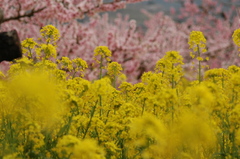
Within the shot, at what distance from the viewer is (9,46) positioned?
9.50 feet

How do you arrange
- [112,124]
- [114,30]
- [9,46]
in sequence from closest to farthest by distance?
[112,124]
[9,46]
[114,30]

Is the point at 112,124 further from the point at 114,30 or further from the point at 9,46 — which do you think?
the point at 114,30

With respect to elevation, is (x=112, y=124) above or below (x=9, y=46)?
below

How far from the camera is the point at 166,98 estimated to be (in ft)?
6.64

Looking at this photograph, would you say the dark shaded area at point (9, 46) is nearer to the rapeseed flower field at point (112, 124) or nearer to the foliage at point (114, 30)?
the rapeseed flower field at point (112, 124)

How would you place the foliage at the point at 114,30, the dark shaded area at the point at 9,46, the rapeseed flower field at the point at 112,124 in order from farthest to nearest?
the foliage at the point at 114,30, the dark shaded area at the point at 9,46, the rapeseed flower field at the point at 112,124

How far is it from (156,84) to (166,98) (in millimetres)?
875

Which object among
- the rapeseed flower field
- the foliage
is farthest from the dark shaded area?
the foliage

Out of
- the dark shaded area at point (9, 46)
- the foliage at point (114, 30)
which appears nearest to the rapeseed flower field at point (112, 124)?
the dark shaded area at point (9, 46)

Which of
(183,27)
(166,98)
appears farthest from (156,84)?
(183,27)

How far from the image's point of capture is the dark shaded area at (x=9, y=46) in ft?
9.41

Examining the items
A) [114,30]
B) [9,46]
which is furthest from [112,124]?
[114,30]

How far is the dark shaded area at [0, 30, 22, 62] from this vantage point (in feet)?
9.41

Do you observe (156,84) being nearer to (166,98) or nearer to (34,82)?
(166,98)
